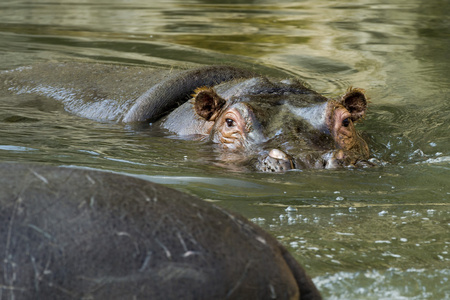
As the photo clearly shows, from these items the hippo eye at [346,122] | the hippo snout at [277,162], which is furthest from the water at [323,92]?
the hippo eye at [346,122]

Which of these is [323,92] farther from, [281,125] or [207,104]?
[281,125]

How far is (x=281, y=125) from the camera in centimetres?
518

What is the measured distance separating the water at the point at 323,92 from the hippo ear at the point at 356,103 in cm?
34

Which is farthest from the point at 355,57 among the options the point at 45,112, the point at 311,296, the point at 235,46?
the point at 311,296

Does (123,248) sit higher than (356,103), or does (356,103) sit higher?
(123,248)

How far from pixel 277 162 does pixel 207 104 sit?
155 cm

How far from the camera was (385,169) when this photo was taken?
16.1 feet

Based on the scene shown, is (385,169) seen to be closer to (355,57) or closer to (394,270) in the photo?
(394,270)

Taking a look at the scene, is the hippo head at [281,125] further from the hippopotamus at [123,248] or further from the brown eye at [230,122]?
the hippopotamus at [123,248]

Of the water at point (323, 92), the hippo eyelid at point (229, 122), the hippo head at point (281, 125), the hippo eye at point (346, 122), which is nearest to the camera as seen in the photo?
the water at point (323, 92)

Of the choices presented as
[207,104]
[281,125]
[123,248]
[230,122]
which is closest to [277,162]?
[281,125]

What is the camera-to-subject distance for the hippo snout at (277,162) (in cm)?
461

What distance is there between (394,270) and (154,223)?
1.08 m

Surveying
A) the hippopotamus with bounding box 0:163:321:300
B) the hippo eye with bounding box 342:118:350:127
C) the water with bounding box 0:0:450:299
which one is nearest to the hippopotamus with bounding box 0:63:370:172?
the hippo eye with bounding box 342:118:350:127
